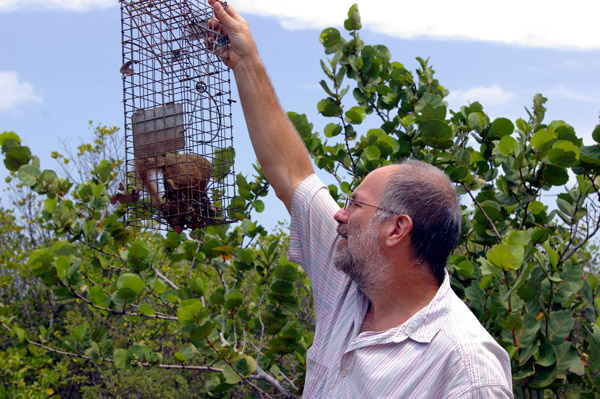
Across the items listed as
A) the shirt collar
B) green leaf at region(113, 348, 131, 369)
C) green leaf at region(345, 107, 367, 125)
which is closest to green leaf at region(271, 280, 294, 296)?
green leaf at region(113, 348, 131, 369)

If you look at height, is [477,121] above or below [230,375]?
above

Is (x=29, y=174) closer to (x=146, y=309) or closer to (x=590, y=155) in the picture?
(x=146, y=309)

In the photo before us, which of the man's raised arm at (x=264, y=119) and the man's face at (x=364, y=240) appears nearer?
the man's face at (x=364, y=240)

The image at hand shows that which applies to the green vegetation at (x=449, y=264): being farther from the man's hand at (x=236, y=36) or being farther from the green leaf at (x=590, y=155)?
the man's hand at (x=236, y=36)

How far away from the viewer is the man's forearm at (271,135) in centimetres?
225

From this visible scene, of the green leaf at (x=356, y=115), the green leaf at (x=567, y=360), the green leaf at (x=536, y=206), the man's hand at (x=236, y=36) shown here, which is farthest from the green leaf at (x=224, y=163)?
the green leaf at (x=567, y=360)

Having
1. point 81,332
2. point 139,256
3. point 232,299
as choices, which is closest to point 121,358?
point 81,332

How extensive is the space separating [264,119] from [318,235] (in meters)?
0.45

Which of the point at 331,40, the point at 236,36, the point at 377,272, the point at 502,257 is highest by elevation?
the point at 331,40

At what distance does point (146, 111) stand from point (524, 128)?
1.99m

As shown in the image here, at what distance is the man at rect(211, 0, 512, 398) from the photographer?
1635 millimetres

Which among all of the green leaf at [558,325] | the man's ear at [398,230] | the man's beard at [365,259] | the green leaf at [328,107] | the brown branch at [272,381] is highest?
the green leaf at [328,107]

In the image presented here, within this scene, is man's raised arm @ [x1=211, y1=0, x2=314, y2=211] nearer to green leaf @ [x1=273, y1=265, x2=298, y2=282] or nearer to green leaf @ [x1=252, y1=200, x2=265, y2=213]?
green leaf @ [x1=273, y1=265, x2=298, y2=282]

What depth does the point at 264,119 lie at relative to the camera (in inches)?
89.1
